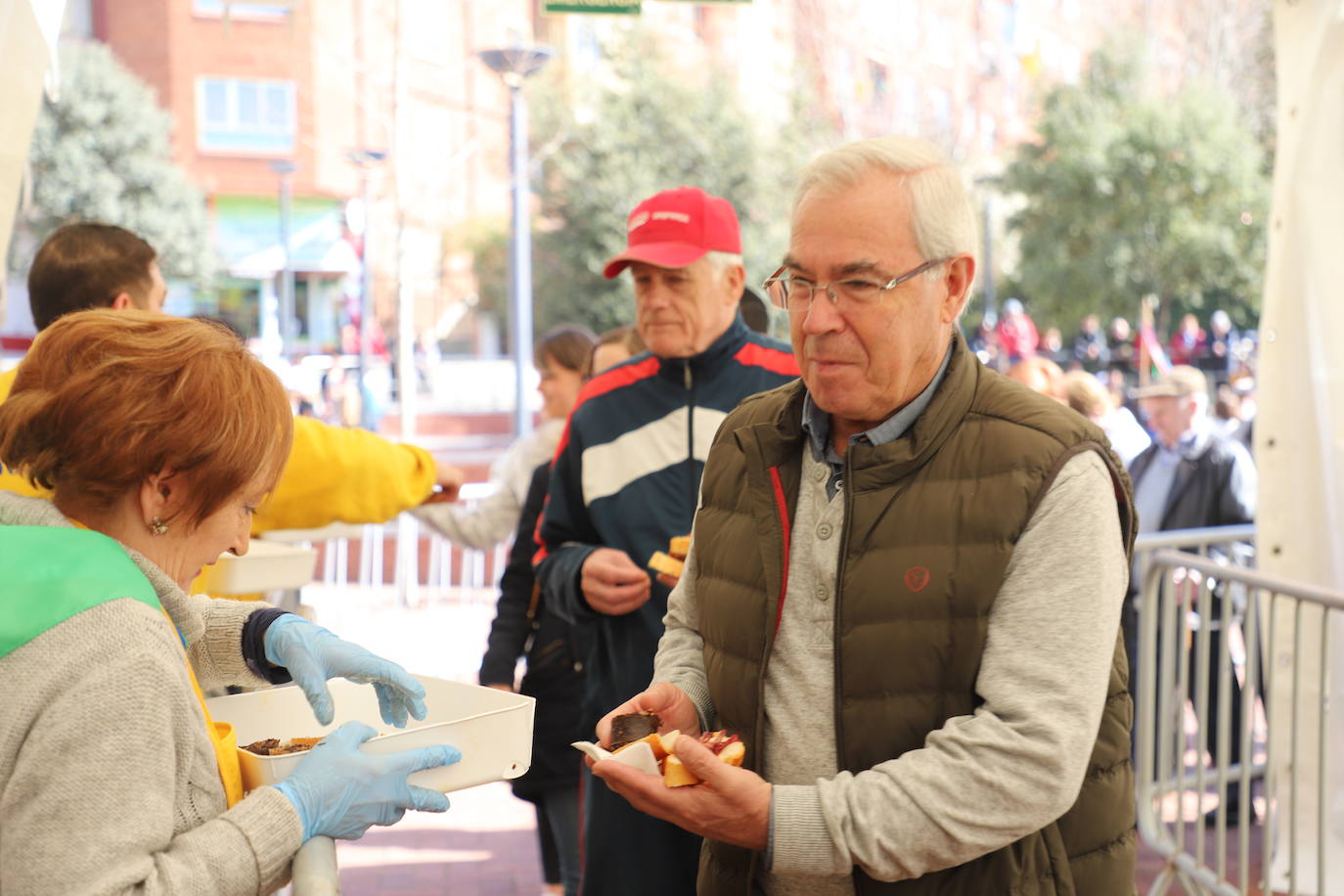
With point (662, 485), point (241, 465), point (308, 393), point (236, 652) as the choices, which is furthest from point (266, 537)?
point (308, 393)

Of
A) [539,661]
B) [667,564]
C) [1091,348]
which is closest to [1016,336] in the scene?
[1091,348]

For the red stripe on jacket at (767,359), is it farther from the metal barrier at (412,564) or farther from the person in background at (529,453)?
the metal barrier at (412,564)

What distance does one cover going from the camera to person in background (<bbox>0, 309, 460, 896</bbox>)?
1438mm

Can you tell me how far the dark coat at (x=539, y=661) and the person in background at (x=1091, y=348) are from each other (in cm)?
2376

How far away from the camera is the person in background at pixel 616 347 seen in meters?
4.45

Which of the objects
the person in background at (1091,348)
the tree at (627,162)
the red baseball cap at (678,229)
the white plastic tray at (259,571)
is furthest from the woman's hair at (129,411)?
the person in background at (1091,348)

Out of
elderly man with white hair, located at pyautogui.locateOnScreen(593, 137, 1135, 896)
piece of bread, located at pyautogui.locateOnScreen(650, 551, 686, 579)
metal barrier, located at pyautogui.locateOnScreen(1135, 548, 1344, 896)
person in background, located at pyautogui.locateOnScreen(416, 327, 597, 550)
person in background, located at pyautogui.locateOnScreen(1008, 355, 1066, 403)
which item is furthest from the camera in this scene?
person in background, located at pyautogui.locateOnScreen(1008, 355, 1066, 403)

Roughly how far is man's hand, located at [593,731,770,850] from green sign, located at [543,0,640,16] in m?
5.27

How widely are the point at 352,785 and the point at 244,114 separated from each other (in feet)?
117

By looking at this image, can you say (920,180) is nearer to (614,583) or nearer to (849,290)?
(849,290)

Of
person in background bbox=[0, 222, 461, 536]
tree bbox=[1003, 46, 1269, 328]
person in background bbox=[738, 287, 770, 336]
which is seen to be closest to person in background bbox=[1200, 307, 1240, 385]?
tree bbox=[1003, 46, 1269, 328]

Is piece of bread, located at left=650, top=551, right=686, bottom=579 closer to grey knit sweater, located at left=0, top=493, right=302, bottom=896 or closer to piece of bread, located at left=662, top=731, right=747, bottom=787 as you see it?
piece of bread, located at left=662, top=731, right=747, bottom=787

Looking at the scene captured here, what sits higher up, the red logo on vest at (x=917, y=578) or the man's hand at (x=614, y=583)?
the red logo on vest at (x=917, y=578)

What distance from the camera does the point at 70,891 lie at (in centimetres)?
141
